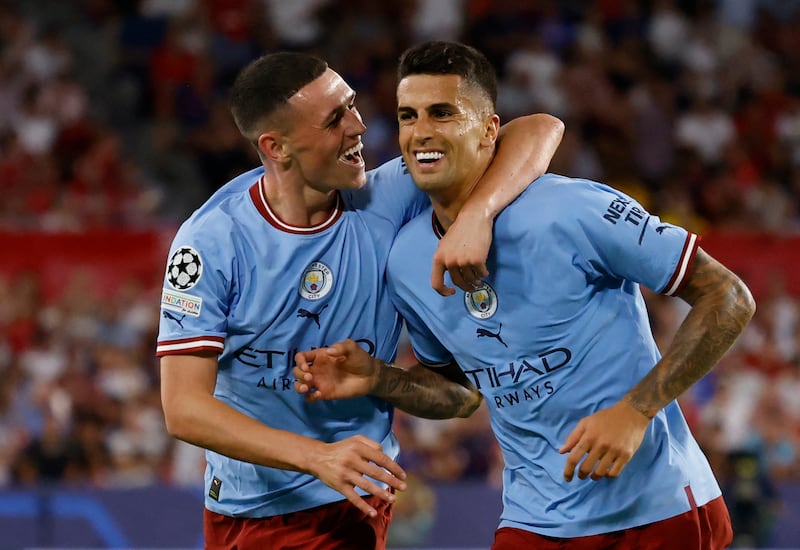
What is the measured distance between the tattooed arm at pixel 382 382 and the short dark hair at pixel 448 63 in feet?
3.00

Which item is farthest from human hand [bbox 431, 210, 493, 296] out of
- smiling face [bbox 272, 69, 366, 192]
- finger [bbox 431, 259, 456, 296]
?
smiling face [bbox 272, 69, 366, 192]

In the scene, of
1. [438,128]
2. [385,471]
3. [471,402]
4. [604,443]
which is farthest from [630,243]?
[471,402]

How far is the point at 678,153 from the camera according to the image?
12.8 meters

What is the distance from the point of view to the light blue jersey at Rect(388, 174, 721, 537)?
149 inches

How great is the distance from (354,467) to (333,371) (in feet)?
1.57

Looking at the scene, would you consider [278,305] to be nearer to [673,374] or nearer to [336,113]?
[336,113]

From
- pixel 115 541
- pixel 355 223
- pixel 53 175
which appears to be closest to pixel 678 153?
pixel 53 175

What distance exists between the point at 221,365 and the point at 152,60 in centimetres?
884

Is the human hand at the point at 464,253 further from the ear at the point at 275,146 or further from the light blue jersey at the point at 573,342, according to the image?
the ear at the point at 275,146

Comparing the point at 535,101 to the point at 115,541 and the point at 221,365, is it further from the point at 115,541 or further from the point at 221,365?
the point at 221,365

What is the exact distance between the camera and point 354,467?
145 inches

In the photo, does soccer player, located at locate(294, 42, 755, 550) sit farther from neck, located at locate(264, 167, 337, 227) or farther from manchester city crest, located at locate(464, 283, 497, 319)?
neck, located at locate(264, 167, 337, 227)

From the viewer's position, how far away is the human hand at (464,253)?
148 inches

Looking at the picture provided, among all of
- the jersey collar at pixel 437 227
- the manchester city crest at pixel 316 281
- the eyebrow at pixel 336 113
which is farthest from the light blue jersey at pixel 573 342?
the eyebrow at pixel 336 113
